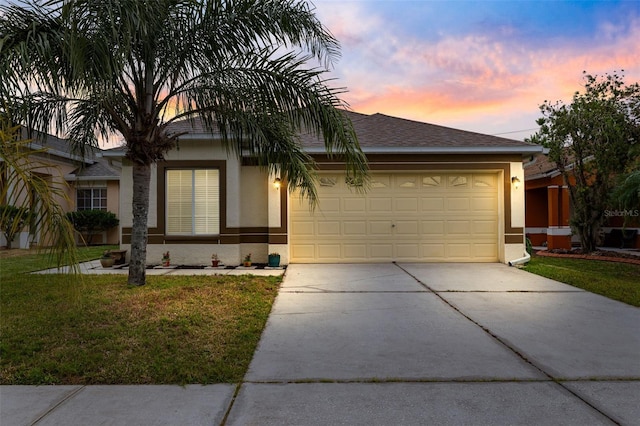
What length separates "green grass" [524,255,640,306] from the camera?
670 cm

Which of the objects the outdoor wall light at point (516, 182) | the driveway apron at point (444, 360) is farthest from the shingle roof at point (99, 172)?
the outdoor wall light at point (516, 182)

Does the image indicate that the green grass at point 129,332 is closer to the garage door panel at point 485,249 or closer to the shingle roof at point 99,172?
the garage door panel at point 485,249

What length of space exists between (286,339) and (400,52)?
10.4 m

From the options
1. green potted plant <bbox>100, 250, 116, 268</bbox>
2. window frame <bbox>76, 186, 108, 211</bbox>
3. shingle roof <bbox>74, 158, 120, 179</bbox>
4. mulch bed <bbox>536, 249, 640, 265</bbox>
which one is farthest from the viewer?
window frame <bbox>76, 186, 108, 211</bbox>

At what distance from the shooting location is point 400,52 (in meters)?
11.9

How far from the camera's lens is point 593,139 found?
11.9 m

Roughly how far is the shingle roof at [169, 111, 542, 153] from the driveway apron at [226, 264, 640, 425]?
14.7 feet

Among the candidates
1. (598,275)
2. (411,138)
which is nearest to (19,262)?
(411,138)

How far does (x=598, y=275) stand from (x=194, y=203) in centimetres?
987

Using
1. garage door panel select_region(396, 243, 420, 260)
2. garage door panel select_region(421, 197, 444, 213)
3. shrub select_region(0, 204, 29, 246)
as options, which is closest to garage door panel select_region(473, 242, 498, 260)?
garage door panel select_region(421, 197, 444, 213)

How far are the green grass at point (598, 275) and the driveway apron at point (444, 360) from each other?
57 cm

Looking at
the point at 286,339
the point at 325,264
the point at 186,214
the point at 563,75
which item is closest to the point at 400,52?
the point at 563,75

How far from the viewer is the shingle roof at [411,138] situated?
32.6 feet

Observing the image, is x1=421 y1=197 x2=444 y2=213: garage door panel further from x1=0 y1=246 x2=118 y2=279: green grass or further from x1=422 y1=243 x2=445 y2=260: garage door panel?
x1=0 y1=246 x2=118 y2=279: green grass
